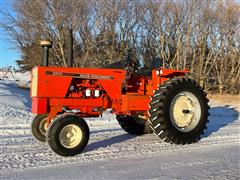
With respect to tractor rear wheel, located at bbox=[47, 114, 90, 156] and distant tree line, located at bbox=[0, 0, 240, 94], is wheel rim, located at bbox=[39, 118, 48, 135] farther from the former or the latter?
distant tree line, located at bbox=[0, 0, 240, 94]

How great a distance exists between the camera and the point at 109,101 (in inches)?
305

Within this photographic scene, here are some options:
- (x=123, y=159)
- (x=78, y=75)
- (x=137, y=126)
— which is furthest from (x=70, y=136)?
(x=137, y=126)

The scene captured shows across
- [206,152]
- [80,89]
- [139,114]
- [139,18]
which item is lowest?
[206,152]

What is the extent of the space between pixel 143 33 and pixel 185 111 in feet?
81.4

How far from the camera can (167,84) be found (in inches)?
308

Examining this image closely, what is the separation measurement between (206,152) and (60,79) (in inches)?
114

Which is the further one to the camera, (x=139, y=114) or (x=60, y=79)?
(x=139, y=114)

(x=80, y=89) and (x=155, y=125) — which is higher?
(x=80, y=89)

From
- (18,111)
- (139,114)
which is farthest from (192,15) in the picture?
(139,114)

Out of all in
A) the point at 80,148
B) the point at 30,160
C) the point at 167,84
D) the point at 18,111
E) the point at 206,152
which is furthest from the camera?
the point at 18,111

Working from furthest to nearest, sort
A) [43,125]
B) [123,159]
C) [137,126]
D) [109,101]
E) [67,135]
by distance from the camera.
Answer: [137,126], [43,125], [109,101], [67,135], [123,159]

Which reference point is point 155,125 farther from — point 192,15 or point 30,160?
point 192,15

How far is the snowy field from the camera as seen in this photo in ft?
17.9

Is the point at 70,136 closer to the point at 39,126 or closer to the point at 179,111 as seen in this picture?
the point at 39,126
